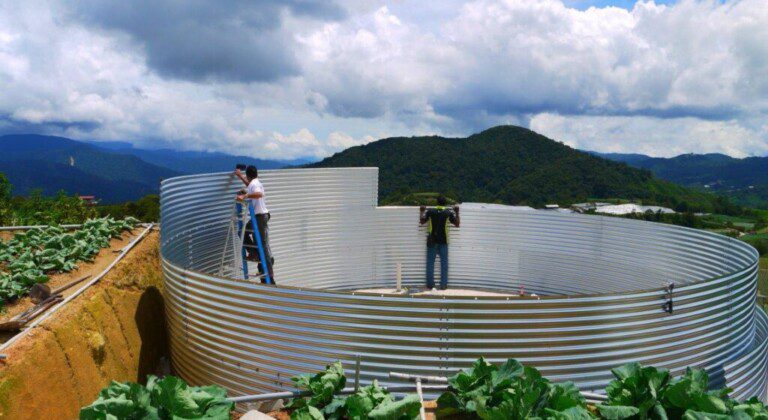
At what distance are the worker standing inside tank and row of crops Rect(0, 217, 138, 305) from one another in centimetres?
832

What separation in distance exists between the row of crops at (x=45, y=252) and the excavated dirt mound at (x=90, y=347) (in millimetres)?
898

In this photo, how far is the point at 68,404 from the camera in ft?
24.1

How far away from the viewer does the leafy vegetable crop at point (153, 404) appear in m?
4.65

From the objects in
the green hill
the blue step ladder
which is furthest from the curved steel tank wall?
the green hill

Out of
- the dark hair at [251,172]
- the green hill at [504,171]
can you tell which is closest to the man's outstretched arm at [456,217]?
the dark hair at [251,172]

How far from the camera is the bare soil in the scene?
27.6 ft

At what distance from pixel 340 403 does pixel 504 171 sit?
7022 centimetres

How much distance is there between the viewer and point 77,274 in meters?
10.2

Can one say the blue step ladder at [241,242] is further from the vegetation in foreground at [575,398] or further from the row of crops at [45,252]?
the vegetation in foreground at [575,398]

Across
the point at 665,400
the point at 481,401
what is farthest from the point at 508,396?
the point at 665,400

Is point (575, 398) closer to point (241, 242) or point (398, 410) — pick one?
point (398, 410)

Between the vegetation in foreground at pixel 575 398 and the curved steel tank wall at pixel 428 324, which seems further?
the curved steel tank wall at pixel 428 324

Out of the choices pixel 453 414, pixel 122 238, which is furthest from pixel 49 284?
pixel 453 414

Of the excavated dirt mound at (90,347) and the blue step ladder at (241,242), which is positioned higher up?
the blue step ladder at (241,242)
